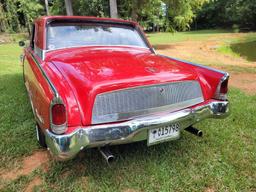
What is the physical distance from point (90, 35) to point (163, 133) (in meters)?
1.89

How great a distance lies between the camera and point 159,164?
2.83 m

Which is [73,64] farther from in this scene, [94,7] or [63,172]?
[94,7]

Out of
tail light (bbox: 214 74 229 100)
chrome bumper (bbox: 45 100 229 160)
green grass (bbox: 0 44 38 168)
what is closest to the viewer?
chrome bumper (bbox: 45 100 229 160)

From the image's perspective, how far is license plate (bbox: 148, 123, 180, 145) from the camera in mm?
2441

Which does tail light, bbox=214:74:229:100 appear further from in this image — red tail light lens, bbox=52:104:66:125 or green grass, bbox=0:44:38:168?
green grass, bbox=0:44:38:168

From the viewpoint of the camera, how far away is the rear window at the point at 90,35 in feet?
11.1

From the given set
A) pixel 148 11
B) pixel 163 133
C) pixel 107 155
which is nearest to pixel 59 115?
pixel 107 155

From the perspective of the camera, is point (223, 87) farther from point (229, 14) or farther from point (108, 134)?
point (229, 14)

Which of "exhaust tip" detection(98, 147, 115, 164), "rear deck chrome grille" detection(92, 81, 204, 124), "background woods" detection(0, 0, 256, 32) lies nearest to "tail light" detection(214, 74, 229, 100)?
"rear deck chrome grille" detection(92, 81, 204, 124)

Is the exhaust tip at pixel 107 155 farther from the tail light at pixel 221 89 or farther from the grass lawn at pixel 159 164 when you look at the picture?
the tail light at pixel 221 89

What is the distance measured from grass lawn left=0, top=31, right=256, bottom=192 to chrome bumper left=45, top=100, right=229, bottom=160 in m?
0.51

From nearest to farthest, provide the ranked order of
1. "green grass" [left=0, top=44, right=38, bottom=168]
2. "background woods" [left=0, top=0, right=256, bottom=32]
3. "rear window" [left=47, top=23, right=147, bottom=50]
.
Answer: "green grass" [left=0, top=44, right=38, bottom=168]
"rear window" [left=47, top=23, right=147, bottom=50]
"background woods" [left=0, top=0, right=256, bottom=32]

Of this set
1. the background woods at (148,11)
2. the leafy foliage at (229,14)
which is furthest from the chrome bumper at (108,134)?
the leafy foliage at (229,14)

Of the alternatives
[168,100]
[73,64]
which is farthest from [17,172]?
[168,100]
